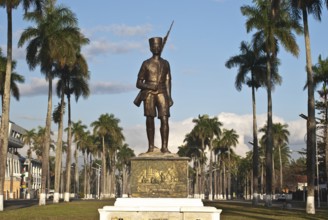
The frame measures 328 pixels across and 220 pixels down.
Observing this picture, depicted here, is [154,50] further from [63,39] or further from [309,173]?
[63,39]

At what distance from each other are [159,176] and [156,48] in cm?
373

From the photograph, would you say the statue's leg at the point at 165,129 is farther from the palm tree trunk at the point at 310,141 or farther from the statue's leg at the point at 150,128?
the palm tree trunk at the point at 310,141

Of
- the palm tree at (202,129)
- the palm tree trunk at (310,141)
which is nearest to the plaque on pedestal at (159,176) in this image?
the palm tree trunk at (310,141)

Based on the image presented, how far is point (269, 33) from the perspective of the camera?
45250mm

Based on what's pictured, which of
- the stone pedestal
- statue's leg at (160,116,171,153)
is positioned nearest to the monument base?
the stone pedestal

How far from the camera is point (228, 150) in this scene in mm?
114812

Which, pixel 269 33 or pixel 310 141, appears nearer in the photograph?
pixel 310 141

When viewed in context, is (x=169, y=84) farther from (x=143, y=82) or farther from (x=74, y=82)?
(x=74, y=82)

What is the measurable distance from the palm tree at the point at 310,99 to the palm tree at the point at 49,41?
1866 centimetres

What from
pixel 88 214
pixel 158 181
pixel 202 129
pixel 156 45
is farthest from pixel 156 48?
pixel 202 129

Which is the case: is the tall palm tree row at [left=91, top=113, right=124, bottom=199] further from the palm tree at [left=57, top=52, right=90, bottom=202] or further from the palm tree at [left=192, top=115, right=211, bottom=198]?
the palm tree at [left=57, top=52, right=90, bottom=202]

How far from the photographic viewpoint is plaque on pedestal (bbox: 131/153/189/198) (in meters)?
15.8

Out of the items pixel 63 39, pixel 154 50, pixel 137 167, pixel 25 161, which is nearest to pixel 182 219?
pixel 137 167

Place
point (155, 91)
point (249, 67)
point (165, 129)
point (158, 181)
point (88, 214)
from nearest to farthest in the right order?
point (158, 181) → point (165, 129) → point (155, 91) → point (88, 214) → point (249, 67)
